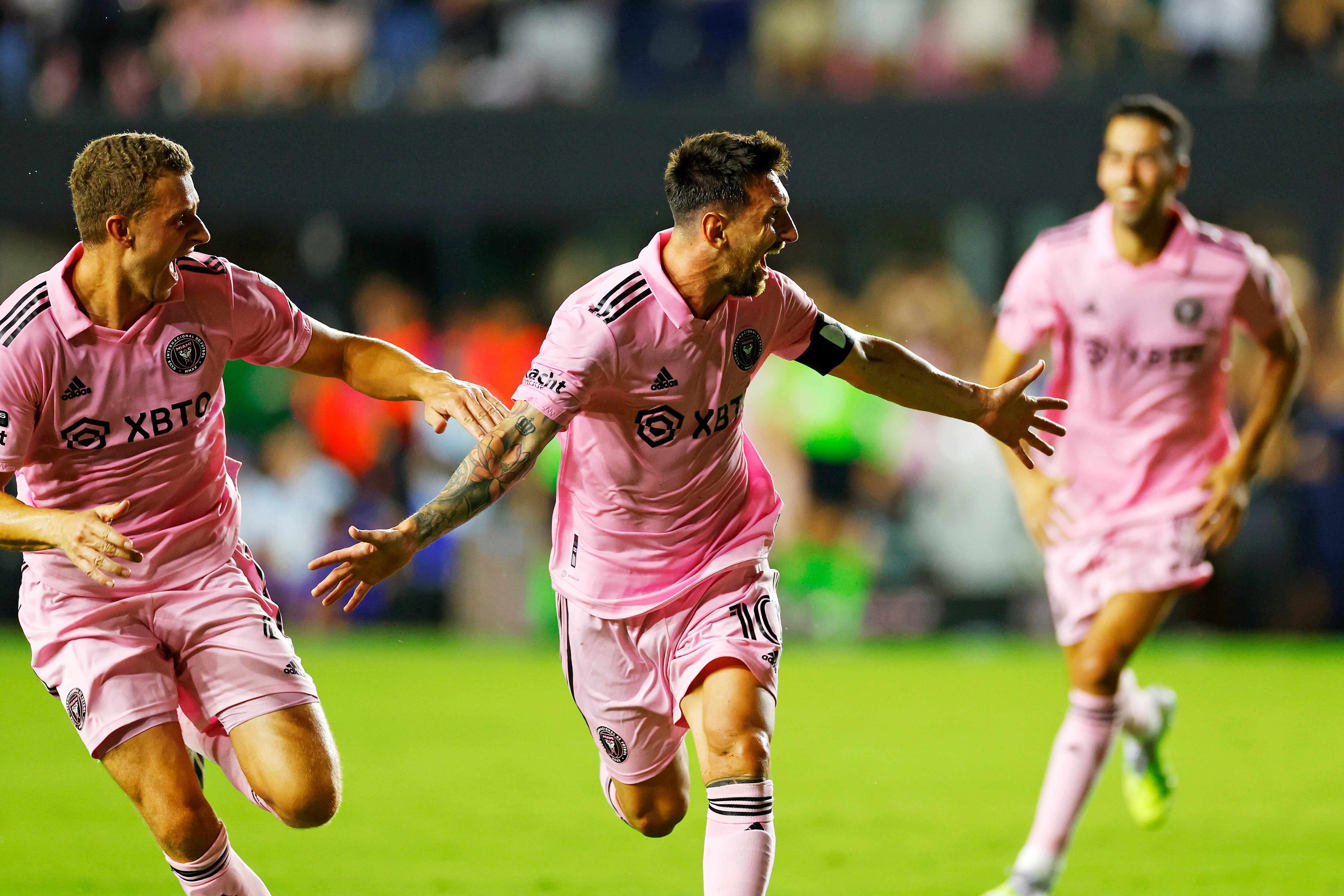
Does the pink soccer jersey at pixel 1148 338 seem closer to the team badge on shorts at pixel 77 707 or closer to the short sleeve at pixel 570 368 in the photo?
the short sleeve at pixel 570 368

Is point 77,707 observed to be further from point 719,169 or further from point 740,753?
point 719,169

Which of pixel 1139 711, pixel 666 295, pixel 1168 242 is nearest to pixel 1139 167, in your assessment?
pixel 1168 242

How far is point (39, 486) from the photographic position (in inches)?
183

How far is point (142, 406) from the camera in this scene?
458 centimetres

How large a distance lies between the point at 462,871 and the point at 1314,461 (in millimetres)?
8177

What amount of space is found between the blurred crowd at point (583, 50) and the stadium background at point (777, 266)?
3 centimetres

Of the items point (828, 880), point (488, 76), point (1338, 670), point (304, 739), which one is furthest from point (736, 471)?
point (488, 76)

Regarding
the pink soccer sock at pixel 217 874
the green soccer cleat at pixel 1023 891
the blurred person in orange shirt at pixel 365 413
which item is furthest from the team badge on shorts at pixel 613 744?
the blurred person in orange shirt at pixel 365 413

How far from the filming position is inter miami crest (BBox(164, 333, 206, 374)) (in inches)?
181

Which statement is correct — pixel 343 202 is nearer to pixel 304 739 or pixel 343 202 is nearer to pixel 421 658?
pixel 421 658

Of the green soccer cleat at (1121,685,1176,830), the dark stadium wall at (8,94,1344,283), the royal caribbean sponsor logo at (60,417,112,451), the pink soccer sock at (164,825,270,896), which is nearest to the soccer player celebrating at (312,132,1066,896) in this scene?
the royal caribbean sponsor logo at (60,417,112,451)

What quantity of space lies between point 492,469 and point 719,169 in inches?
39.2

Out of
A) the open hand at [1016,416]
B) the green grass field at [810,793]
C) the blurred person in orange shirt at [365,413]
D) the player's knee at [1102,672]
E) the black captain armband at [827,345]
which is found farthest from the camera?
the blurred person in orange shirt at [365,413]

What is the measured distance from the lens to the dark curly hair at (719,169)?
4.46 metres
